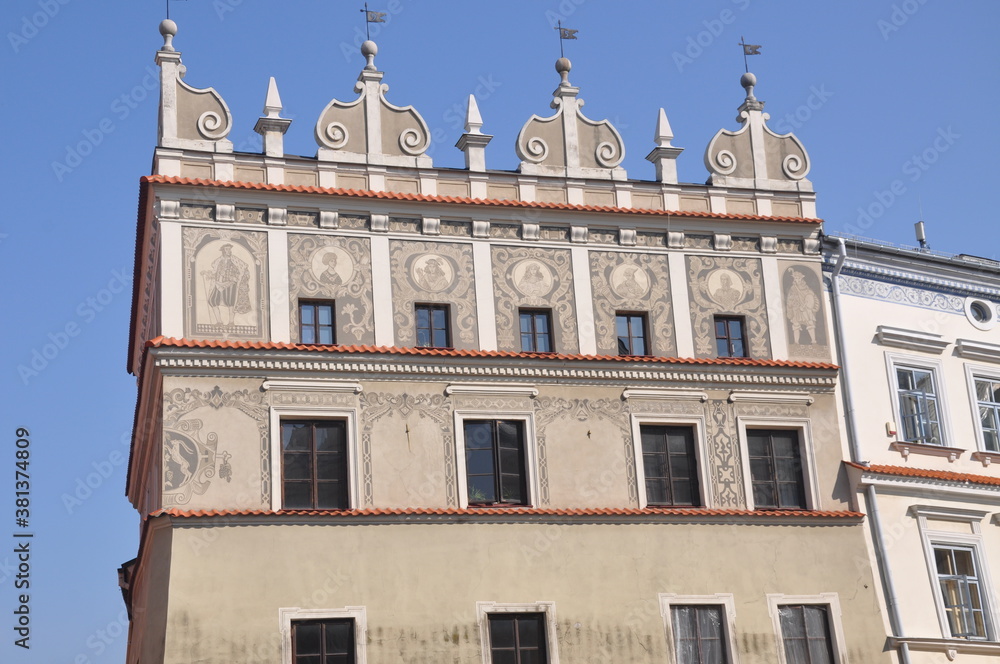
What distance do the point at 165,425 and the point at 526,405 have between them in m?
6.40

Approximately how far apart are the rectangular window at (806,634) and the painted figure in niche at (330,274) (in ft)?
32.7

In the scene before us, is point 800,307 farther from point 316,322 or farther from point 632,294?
point 316,322

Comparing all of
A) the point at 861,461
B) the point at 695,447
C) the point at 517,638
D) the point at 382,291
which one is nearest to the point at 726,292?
the point at 695,447

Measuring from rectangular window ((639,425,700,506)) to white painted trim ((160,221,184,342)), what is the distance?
28.4 ft

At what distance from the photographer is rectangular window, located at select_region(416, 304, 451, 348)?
26.9 metres

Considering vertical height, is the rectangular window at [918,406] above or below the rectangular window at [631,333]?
below

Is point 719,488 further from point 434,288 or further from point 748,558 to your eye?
point 434,288

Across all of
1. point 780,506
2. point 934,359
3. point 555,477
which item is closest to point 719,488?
point 780,506

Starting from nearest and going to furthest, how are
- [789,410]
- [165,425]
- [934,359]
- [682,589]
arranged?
[165,425] < [682,589] < [789,410] < [934,359]

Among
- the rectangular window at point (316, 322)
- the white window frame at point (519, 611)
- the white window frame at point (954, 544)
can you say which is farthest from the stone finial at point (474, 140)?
the white window frame at point (954, 544)

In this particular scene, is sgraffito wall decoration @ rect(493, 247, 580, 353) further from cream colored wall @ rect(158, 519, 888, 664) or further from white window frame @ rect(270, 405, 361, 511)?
cream colored wall @ rect(158, 519, 888, 664)

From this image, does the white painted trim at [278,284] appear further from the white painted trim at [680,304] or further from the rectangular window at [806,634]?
the rectangular window at [806,634]

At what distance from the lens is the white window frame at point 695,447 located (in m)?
27.1

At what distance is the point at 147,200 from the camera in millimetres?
26781
